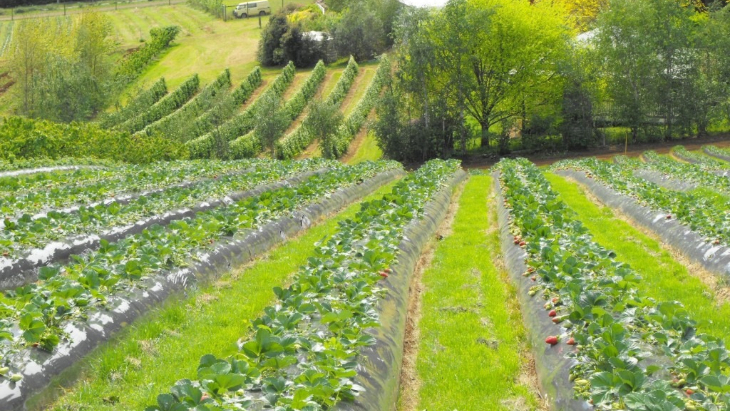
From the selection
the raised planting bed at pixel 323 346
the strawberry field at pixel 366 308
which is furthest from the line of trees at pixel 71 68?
the raised planting bed at pixel 323 346

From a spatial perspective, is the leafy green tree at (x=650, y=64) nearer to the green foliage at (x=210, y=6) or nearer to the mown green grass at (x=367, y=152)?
the mown green grass at (x=367, y=152)

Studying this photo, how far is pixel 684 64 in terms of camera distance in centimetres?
5038

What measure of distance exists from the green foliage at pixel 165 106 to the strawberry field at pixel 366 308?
48826mm

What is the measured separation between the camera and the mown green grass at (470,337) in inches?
299

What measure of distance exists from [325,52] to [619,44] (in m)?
43.3

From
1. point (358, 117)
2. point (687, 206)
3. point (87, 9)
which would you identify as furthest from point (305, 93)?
point (687, 206)

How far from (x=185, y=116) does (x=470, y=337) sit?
56.6 meters

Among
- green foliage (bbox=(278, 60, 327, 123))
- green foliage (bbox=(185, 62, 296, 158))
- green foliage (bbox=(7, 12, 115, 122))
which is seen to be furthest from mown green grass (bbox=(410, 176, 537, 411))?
green foliage (bbox=(7, 12, 115, 122))

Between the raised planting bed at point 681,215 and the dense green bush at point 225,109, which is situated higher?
the dense green bush at point 225,109

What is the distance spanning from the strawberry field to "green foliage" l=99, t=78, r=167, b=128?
5205 centimetres

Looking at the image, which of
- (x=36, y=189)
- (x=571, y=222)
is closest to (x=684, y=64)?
(x=571, y=222)

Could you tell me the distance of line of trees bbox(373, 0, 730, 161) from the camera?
49719 millimetres

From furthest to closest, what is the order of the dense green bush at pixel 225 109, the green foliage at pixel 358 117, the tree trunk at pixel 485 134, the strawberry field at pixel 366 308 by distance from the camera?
1. the dense green bush at pixel 225 109
2. the green foliage at pixel 358 117
3. the tree trunk at pixel 485 134
4. the strawberry field at pixel 366 308

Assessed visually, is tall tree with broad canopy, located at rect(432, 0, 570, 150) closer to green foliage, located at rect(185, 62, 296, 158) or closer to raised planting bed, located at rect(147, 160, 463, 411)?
green foliage, located at rect(185, 62, 296, 158)
